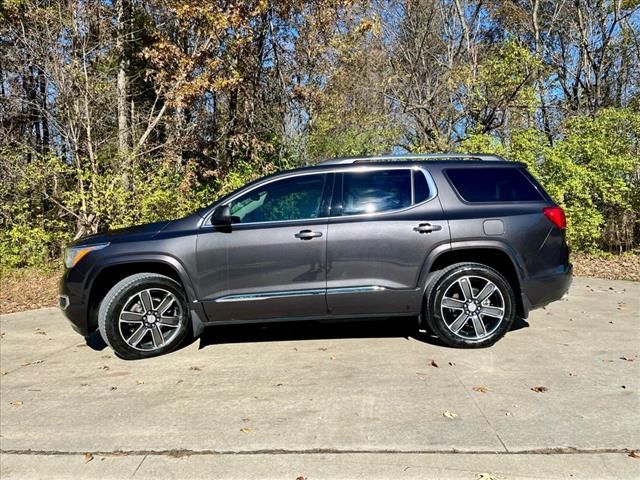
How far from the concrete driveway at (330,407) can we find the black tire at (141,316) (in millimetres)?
146

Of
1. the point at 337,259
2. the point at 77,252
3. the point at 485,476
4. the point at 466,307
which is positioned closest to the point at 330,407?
the point at 485,476

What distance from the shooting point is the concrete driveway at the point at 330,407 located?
9.82ft

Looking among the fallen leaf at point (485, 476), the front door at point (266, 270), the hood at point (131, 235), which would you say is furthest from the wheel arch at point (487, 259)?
the hood at point (131, 235)

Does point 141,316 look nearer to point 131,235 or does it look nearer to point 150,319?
point 150,319

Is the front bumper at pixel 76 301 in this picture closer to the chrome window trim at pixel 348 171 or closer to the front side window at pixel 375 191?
the chrome window trim at pixel 348 171

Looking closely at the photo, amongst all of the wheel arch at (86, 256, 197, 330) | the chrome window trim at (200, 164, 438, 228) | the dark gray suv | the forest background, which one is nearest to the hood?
the dark gray suv

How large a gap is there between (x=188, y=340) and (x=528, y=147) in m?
7.94

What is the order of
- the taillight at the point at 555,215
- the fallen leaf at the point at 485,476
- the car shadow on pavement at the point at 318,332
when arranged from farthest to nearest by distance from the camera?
the car shadow on pavement at the point at 318,332
the taillight at the point at 555,215
the fallen leaf at the point at 485,476

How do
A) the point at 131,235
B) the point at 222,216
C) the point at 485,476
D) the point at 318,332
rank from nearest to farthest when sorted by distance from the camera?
the point at 485,476
the point at 222,216
the point at 131,235
the point at 318,332

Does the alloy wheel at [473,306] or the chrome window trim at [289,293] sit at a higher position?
the chrome window trim at [289,293]

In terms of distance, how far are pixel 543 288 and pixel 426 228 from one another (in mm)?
1280

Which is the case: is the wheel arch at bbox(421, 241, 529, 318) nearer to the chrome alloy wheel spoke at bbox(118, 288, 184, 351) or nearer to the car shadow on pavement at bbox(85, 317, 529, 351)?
the car shadow on pavement at bbox(85, 317, 529, 351)

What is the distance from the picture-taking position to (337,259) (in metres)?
4.71

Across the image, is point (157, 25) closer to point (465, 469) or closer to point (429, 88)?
point (429, 88)
